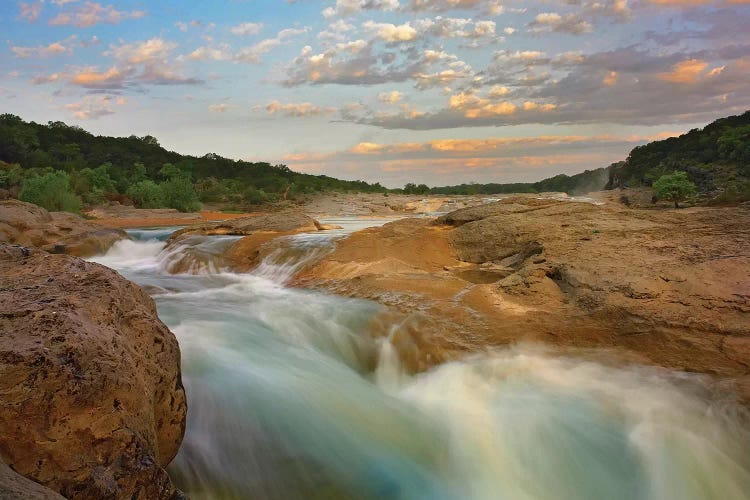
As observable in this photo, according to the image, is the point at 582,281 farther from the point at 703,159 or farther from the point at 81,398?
the point at 703,159

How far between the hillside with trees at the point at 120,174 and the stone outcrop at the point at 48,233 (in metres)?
12.8

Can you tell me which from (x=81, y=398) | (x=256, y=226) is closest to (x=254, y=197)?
(x=256, y=226)

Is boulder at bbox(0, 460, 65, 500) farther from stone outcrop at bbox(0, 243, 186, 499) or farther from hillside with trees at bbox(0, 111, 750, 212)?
hillside with trees at bbox(0, 111, 750, 212)

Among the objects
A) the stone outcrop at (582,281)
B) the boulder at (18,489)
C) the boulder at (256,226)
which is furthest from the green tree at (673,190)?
the boulder at (18,489)

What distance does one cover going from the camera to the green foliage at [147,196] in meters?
39.7

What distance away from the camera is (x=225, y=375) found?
16.6ft

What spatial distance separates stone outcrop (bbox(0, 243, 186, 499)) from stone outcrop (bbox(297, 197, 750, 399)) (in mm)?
3553

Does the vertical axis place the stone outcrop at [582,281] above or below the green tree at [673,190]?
below

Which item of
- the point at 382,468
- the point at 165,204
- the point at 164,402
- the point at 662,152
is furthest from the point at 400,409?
the point at 662,152

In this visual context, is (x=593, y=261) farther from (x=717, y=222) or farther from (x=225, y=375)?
(x=225, y=375)

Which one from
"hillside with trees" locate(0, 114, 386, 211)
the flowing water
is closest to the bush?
Result: "hillside with trees" locate(0, 114, 386, 211)

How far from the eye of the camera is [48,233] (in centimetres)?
1580

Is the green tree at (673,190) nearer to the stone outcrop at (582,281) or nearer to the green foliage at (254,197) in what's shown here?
the stone outcrop at (582,281)

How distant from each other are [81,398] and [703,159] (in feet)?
154
